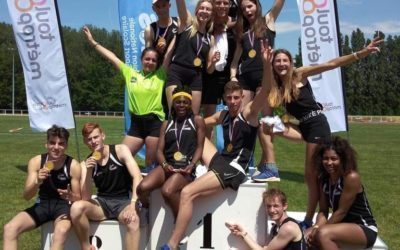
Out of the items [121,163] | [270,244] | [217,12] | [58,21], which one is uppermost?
[58,21]

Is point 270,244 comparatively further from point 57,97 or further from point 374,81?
point 374,81

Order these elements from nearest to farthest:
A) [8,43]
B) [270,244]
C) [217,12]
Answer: [270,244] < [217,12] < [8,43]

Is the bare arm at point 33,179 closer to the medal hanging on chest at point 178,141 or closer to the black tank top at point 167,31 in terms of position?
the medal hanging on chest at point 178,141

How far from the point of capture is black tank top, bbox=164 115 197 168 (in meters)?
4.88

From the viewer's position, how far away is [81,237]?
4.63 m

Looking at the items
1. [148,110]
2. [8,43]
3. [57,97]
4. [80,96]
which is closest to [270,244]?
[148,110]

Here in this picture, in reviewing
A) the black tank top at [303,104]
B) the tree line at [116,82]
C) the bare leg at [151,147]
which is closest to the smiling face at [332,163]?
the black tank top at [303,104]

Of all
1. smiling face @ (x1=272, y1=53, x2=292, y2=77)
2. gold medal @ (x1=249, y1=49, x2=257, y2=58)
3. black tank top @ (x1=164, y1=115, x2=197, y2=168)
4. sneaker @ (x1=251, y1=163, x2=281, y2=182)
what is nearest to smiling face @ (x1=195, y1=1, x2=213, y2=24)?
gold medal @ (x1=249, y1=49, x2=257, y2=58)

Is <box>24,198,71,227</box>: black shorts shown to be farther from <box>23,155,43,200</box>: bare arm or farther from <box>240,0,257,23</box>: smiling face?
<box>240,0,257,23</box>: smiling face

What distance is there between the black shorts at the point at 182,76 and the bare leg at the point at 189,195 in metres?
1.33

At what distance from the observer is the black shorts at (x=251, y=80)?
5781 mm

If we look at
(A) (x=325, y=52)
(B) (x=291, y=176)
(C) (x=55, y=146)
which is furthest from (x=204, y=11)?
(B) (x=291, y=176)

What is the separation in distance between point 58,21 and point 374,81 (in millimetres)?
70299

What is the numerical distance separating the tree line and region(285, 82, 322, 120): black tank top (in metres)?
→ 63.1
